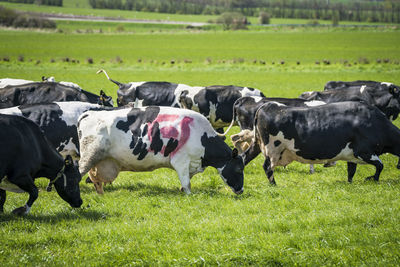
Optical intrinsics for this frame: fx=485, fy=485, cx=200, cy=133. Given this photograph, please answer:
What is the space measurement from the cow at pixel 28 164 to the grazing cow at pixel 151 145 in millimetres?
976

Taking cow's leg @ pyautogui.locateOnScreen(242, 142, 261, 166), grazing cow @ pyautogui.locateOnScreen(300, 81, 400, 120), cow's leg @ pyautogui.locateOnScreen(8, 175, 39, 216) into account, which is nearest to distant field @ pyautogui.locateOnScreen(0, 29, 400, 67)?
grazing cow @ pyautogui.locateOnScreen(300, 81, 400, 120)

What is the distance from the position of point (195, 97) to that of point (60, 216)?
395 inches

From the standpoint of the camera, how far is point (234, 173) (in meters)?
11.3

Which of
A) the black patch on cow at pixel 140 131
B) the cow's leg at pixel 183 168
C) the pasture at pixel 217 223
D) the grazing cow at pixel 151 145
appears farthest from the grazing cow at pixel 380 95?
the black patch on cow at pixel 140 131

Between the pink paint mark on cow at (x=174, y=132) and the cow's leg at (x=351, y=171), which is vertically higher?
the pink paint mark on cow at (x=174, y=132)

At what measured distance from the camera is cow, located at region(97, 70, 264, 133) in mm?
18250

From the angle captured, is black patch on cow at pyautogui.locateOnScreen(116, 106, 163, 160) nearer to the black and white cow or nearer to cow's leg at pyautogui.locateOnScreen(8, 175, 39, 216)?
cow's leg at pyautogui.locateOnScreen(8, 175, 39, 216)

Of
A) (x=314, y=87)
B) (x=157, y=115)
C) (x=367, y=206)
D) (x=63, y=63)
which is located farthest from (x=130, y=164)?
(x=63, y=63)

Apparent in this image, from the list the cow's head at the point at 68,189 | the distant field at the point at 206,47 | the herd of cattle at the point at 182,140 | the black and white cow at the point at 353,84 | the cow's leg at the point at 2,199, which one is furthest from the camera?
the distant field at the point at 206,47

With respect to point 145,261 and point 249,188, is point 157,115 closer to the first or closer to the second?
point 249,188

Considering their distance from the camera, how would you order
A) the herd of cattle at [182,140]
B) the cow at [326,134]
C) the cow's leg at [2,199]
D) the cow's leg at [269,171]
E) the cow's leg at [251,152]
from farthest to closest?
the cow's leg at [251,152] → the cow's leg at [269,171] → the cow at [326,134] → the herd of cattle at [182,140] → the cow's leg at [2,199]

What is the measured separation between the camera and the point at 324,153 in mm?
11672

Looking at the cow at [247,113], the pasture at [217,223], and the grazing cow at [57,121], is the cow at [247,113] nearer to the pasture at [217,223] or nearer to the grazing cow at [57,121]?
the pasture at [217,223]

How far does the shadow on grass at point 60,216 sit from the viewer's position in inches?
352
